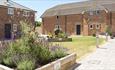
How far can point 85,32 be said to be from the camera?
47.5 metres

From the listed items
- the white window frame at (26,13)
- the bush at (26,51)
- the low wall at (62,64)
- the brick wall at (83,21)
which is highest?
the white window frame at (26,13)

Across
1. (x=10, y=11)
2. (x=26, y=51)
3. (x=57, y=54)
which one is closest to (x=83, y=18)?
(x=10, y=11)

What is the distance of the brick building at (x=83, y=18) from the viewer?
45.4m

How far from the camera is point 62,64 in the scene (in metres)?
10.1

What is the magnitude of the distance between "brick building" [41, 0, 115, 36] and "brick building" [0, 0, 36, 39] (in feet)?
40.8

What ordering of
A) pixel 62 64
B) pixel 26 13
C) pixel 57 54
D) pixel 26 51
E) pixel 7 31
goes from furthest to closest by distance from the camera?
1. pixel 26 13
2. pixel 7 31
3. pixel 57 54
4. pixel 62 64
5. pixel 26 51

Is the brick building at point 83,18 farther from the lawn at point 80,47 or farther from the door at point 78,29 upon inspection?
the lawn at point 80,47

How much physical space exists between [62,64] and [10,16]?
94.6ft

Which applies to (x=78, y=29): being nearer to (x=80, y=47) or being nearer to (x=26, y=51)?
(x=80, y=47)

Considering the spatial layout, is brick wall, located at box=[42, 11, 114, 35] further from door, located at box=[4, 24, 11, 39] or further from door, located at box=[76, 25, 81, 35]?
door, located at box=[4, 24, 11, 39]

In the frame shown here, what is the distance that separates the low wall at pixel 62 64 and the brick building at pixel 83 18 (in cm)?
3090

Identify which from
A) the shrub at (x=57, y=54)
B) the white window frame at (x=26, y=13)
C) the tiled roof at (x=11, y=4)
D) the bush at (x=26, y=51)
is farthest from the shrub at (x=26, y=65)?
the white window frame at (x=26, y=13)

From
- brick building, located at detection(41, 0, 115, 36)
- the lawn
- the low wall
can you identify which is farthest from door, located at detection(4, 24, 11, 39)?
the low wall

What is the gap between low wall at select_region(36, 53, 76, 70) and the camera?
28.8ft
